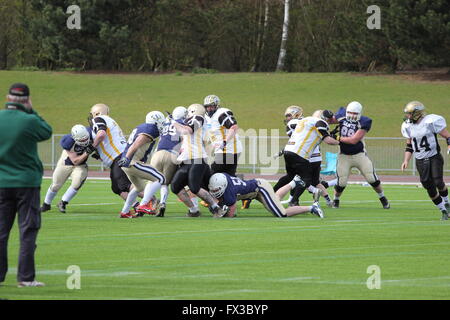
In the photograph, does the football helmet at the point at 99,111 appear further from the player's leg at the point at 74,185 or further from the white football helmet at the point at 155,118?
the white football helmet at the point at 155,118

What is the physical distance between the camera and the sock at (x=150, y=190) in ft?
Answer: 53.6

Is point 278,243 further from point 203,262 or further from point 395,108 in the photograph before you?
point 395,108

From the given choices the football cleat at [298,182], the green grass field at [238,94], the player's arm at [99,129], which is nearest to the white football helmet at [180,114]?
the player's arm at [99,129]

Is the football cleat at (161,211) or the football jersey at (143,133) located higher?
the football jersey at (143,133)

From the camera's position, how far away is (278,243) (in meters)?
12.7

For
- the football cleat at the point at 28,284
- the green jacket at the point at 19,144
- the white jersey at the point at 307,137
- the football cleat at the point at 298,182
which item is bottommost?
the football cleat at the point at 298,182

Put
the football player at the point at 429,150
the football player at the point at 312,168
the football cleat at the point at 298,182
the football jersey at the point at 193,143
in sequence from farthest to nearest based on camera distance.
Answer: the football player at the point at 312,168 < the football cleat at the point at 298,182 < the football player at the point at 429,150 < the football jersey at the point at 193,143

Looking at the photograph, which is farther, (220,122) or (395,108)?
(395,108)

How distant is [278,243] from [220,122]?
17.5ft

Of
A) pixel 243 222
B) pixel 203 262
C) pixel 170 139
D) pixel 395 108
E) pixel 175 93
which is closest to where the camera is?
pixel 203 262

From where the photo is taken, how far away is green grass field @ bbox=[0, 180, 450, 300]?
28.9 ft

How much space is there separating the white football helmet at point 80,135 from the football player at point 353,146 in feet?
16.4

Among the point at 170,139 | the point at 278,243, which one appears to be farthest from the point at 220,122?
the point at 278,243

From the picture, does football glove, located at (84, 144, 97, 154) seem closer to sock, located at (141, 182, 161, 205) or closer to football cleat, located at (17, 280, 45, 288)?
sock, located at (141, 182, 161, 205)
